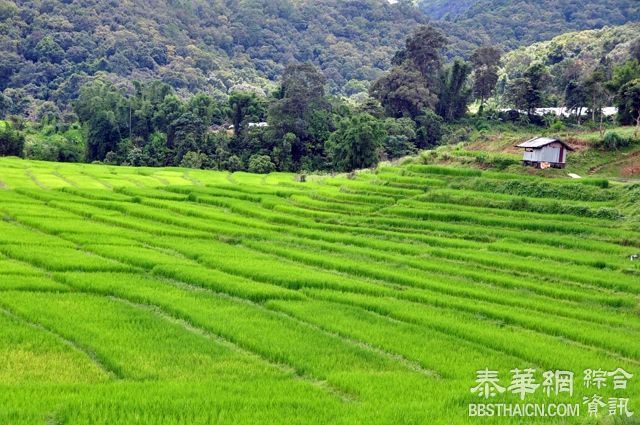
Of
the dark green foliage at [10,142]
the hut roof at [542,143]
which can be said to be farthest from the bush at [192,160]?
the hut roof at [542,143]

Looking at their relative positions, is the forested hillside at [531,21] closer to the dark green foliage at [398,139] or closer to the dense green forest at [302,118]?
the dense green forest at [302,118]

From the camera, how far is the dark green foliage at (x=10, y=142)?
49812mm

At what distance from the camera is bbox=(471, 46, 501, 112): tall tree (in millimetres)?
55438

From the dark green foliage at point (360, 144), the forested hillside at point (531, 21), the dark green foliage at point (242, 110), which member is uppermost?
the forested hillside at point (531, 21)

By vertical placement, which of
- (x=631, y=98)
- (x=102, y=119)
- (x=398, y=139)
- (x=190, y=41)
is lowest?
(x=398, y=139)

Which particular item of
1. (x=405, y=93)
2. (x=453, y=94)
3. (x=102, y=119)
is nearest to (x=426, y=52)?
(x=453, y=94)

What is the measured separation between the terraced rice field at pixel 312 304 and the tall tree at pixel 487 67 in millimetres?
31243

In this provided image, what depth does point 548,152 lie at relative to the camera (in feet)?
95.9

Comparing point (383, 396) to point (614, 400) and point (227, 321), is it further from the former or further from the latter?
point (227, 321)

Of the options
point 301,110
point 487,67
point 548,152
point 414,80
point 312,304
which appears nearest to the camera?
point 312,304

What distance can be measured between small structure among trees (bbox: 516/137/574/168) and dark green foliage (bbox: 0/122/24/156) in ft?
125

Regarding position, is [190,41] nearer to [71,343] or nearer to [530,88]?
[530,88]

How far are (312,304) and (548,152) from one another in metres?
19.5

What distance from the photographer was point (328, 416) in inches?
309
